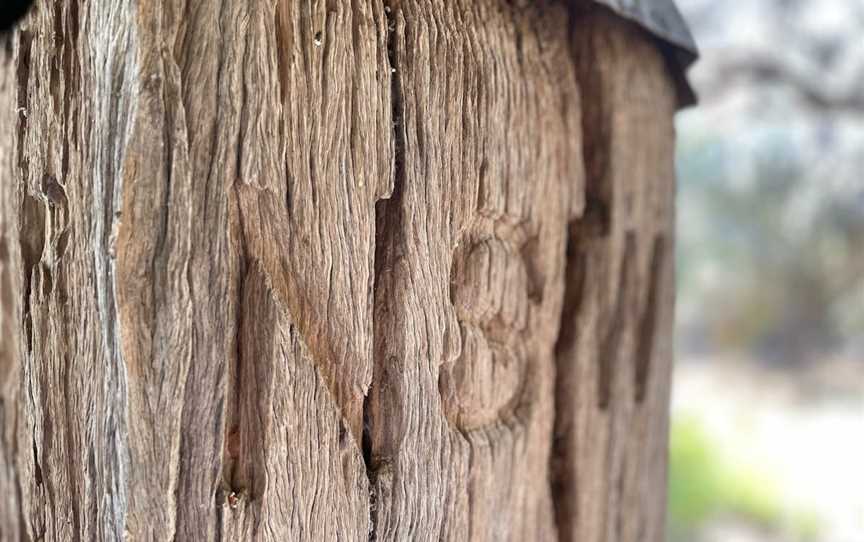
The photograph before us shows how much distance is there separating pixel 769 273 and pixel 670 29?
1369 mm

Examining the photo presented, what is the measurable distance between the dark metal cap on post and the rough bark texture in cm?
4

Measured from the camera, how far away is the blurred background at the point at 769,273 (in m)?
1.68

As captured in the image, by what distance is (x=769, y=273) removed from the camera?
1.83 meters

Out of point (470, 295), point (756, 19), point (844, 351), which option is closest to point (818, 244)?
point (844, 351)

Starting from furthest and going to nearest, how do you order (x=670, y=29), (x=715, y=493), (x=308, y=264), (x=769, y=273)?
(x=769, y=273)
(x=715, y=493)
(x=670, y=29)
(x=308, y=264)

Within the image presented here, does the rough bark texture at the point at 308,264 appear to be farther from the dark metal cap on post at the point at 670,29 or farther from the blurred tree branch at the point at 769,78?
the blurred tree branch at the point at 769,78

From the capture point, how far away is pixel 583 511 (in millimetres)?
675

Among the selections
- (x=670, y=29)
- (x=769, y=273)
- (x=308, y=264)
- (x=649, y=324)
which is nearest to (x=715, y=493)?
(x=769, y=273)

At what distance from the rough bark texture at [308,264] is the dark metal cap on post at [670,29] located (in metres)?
0.04

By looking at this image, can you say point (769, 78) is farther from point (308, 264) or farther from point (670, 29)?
point (308, 264)

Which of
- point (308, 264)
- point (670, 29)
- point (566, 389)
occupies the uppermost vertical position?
point (670, 29)

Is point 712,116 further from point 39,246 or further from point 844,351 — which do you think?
point 39,246

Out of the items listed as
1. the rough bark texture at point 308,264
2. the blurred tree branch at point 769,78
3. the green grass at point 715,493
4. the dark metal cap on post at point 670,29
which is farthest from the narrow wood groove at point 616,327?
the blurred tree branch at point 769,78

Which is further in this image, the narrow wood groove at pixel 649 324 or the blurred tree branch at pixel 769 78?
the blurred tree branch at pixel 769 78
